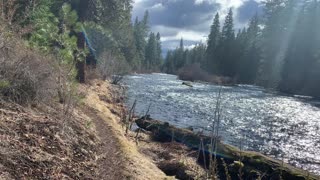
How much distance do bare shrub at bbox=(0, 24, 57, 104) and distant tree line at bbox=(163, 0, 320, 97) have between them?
43.0m

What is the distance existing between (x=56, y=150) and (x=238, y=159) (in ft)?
23.1

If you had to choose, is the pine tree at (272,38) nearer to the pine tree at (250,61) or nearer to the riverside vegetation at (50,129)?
the pine tree at (250,61)

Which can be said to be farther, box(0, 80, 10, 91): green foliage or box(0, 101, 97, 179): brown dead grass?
box(0, 80, 10, 91): green foliage

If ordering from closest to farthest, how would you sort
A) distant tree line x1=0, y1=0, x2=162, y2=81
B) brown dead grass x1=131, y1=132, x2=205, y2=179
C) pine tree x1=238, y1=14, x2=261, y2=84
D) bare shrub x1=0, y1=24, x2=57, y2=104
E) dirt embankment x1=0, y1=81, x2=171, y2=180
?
1. dirt embankment x1=0, y1=81, x2=171, y2=180
2. bare shrub x1=0, y1=24, x2=57, y2=104
3. brown dead grass x1=131, y1=132, x2=205, y2=179
4. distant tree line x1=0, y1=0, x2=162, y2=81
5. pine tree x1=238, y1=14, x2=261, y2=84

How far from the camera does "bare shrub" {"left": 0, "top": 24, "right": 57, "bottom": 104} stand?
8.18 metres

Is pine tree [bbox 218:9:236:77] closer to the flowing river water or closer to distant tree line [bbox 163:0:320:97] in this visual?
distant tree line [bbox 163:0:320:97]

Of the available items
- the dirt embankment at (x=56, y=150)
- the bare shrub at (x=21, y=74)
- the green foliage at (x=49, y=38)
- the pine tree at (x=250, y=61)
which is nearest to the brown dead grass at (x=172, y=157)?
the dirt embankment at (x=56, y=150)

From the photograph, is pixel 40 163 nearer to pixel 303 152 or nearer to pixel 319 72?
pixel 303 152

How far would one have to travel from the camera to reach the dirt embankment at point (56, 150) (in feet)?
20.0

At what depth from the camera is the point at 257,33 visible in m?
76.0

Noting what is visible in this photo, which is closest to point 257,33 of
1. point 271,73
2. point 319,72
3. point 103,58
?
point 271,73

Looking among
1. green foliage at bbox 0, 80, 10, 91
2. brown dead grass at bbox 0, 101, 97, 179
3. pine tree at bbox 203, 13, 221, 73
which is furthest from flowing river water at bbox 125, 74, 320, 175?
pine tree at bbox 203, 13, 221, 73

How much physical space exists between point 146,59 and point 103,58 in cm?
9035

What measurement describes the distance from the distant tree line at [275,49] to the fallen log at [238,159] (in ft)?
117
